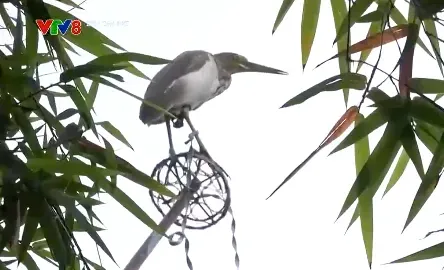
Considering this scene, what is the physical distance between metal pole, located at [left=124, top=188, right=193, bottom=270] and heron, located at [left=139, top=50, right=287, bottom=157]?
0.06 metres

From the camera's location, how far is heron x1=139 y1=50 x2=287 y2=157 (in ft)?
2.64

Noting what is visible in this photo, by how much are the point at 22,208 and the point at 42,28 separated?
0.19 meters

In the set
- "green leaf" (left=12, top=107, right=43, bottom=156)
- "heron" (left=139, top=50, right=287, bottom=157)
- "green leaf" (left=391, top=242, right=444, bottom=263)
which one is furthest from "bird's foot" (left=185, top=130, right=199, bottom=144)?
"green leaf" (left=391, top=242, right=444, bottom=263)

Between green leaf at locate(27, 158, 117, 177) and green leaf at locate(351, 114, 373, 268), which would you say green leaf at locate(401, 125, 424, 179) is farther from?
green leaf at locate(27, 158, 117, 177)

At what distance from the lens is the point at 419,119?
0.59 metres

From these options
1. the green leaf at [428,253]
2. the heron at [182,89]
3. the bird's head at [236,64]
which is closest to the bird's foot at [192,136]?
the heron at [182,89]

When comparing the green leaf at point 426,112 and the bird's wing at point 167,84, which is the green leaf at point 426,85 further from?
the bird's wing at point 167,84

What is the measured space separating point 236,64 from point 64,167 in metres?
0.37

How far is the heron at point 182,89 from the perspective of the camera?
2.64ft

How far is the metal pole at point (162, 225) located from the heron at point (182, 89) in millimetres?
64

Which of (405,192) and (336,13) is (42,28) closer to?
(336,13)

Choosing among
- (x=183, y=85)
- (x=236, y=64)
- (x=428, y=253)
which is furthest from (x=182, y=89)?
(x=428, y=253)

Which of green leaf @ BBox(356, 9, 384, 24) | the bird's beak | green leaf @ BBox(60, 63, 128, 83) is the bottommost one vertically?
green leaf @ BBox(60, 63, 128, 83)

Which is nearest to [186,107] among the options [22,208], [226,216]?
[226,216]
